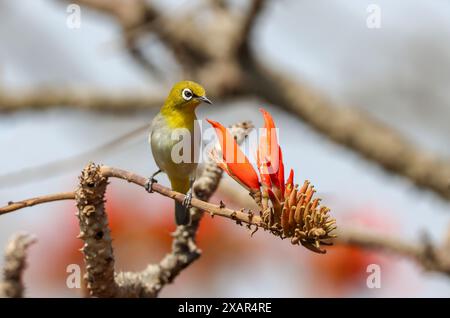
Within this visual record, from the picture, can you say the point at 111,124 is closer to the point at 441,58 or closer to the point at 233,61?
the point at 233,61

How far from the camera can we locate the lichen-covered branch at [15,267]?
1.80 metres

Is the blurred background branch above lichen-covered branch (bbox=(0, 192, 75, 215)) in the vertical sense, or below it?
above

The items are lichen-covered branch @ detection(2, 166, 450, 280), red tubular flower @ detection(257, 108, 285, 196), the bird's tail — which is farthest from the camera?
the bird's tail

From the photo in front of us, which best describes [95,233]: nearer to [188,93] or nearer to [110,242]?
[110,242]

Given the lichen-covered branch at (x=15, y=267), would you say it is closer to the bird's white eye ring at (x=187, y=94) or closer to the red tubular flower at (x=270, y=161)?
the bird's white eye ring at (x=187, y=94)

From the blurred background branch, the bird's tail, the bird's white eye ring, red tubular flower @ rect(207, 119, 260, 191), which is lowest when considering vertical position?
red tubular flower @ rect(207, 119, 260, 191)

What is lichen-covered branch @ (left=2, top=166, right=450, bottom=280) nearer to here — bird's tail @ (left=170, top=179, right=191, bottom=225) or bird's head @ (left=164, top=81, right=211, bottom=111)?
bird's tail @ (left=170, top=179, right=191, bottom=225)

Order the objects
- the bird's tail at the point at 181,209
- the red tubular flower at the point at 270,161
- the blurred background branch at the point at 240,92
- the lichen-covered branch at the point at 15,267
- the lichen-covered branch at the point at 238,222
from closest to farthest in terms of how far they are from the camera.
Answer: the lichen-covered branch at the point at 238,222 < the red tubular flower at the point at 270,161 < the lichen-covered branch at the point at 15,267 < the bird's tail at the point at 181,209 < the blurred background branch at the point at 240,92

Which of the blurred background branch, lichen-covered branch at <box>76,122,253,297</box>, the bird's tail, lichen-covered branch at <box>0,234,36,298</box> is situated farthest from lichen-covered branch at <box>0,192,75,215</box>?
the blurred background branch

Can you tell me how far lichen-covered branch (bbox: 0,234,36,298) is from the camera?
1797 mm

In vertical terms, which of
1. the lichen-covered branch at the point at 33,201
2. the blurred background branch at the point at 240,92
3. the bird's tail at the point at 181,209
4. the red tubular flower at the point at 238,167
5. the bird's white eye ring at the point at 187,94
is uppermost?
the blurred background branch at the point at 240,92

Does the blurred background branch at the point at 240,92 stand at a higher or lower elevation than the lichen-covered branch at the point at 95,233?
higher

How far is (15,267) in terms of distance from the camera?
181 cm

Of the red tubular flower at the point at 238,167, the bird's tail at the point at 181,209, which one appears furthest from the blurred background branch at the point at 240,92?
the red tubular flower at the point at 238,167
